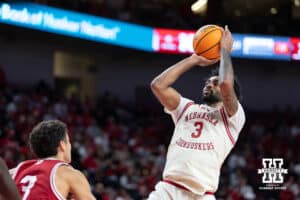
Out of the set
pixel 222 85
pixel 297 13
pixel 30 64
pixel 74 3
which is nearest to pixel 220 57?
pixel 222 85

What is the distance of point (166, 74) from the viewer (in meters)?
4.80

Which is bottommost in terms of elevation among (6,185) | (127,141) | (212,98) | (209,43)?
(127,141)

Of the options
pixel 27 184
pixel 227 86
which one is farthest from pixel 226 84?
pixel 27 184

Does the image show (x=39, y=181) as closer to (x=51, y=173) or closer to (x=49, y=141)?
(x=51, y=173)

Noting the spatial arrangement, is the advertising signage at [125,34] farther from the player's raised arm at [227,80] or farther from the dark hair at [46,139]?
the dark hair at [46,139]

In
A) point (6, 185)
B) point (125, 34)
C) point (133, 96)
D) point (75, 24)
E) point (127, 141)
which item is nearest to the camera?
point (6, 185)

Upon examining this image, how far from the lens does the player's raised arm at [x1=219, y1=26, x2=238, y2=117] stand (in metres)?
4.46

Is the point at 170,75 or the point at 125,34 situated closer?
the point at 170,75

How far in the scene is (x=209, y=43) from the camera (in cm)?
473

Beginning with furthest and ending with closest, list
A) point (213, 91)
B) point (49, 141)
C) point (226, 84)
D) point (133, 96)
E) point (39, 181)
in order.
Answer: point (133, 96), point (213, 91), point (226, 84), point (49, 141), point (39, 181)

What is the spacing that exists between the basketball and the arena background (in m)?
6.29

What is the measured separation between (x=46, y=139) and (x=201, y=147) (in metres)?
1.31

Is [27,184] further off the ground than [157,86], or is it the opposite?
[157,86]

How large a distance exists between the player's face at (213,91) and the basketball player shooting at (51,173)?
1.33 meters
